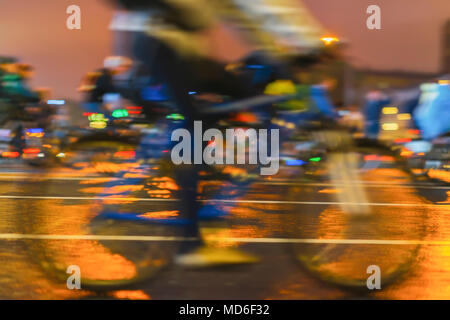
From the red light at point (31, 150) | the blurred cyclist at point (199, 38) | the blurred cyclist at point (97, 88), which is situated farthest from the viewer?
the red light at point (31, 150)

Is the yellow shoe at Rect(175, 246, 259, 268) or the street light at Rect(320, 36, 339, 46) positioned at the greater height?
the street light at Rect(320, 36, 339, 46)

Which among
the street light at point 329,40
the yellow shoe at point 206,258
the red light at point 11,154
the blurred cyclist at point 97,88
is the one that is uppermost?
the blurred cyclist at point 97,88

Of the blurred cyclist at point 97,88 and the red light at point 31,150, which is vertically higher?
the blurred cyclist at point 97,88

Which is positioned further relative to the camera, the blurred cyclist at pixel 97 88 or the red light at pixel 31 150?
the red light at pixel 31 150

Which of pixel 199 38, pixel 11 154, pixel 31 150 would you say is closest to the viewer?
pixel 199 38

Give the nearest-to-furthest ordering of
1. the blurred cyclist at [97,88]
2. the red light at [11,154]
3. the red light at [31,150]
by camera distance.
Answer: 1. the blurred cyclist at [97,88]
2. the red light at [31,150]
3. the red light at [11,154]

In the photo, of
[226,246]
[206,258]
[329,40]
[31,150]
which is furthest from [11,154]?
[329,40]

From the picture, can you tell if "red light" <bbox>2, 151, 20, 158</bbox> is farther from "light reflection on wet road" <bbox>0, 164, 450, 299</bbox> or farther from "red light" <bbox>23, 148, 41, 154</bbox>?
"light reflection on wet road" <bbox>0, 164, 450, 299</bbox>

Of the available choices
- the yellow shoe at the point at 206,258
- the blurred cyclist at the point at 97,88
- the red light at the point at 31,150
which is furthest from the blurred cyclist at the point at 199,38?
the red light at the point at 31,150

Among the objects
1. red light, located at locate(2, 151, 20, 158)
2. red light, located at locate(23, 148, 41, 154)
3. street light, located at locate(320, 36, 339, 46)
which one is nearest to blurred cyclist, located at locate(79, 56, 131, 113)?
red light, located at locate(23, 148, 41, 154)

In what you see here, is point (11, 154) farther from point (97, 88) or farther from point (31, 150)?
point (97, 88)

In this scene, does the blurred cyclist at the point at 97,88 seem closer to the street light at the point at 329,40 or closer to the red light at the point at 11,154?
the red light at the point at 11,154

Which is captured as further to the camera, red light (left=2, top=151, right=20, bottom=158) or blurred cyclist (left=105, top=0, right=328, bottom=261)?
red light (left=2, top=151, right=20, bottom=158)
